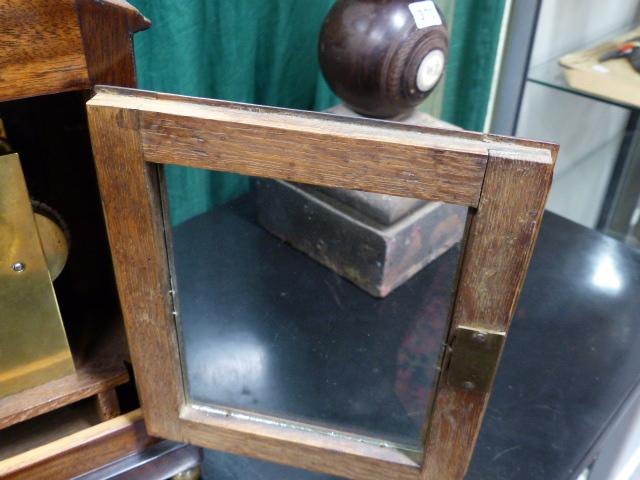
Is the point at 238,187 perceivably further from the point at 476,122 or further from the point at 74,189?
the point at 476,122

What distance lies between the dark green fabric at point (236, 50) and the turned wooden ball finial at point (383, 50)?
0.13 m

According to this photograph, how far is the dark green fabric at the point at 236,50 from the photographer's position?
855mm

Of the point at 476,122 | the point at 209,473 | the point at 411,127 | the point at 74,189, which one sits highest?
the point at 411,127

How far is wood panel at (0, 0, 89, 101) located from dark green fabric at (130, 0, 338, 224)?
0.37 metres

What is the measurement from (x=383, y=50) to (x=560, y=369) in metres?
0.47

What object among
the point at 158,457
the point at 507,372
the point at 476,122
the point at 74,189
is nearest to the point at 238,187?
the point at 74,189

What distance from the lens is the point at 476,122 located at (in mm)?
1370

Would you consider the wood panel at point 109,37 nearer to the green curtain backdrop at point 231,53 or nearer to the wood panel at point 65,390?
the green curtain backdrop at point 231,53

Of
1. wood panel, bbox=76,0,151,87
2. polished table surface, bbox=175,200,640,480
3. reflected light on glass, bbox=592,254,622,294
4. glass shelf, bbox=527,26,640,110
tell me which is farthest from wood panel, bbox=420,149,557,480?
glass shelf, bbox=527,26,640,110

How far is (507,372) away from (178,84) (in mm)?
593

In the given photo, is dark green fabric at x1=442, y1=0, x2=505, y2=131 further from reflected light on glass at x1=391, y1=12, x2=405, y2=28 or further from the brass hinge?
the brass hinge

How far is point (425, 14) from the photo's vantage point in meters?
0.83

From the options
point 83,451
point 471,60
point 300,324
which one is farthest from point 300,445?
point 471,60

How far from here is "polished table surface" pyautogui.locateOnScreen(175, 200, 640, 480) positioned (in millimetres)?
732
